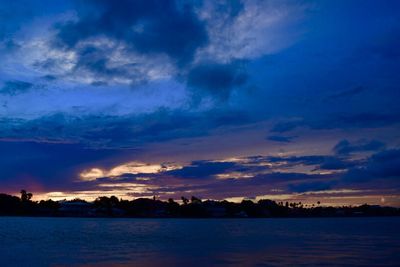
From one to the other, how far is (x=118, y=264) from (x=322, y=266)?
20403 mm

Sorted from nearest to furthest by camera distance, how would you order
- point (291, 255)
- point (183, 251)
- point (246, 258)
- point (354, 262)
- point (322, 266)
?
point (322, 266) → point (354, 262) → point (246, 258) → point (291, 255) → point (183, 251)

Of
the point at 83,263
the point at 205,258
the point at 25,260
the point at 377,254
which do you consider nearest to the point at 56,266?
the point at 83,263

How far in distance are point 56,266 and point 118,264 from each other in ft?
19.9

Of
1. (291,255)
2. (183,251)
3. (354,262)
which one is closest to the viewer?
(354,262)

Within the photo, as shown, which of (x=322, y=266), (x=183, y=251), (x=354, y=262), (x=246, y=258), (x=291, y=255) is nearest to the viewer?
(x=322, y=266)

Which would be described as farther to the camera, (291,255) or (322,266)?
(291,255)

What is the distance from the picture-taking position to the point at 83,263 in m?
50.4

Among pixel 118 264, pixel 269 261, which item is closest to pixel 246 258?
pixel 269 261

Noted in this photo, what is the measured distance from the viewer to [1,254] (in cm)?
5834

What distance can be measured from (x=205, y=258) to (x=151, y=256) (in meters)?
6.81

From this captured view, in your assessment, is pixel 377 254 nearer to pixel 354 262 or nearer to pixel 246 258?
pixel 354 262

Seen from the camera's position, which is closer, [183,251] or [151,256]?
[151,256]

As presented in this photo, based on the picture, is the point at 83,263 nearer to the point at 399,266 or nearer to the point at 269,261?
the point at 269,261

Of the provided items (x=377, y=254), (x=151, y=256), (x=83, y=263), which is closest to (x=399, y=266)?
(x=377, y=254)
